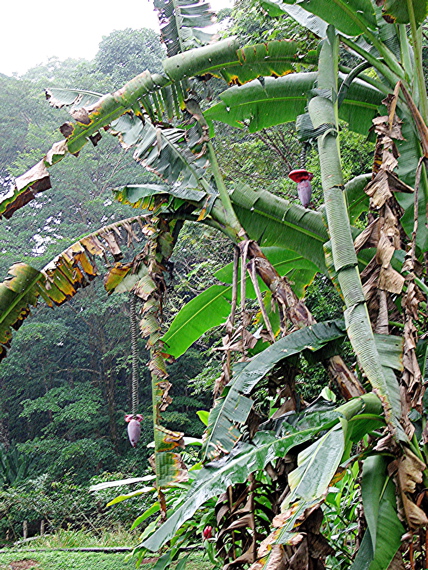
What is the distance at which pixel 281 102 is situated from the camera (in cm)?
225

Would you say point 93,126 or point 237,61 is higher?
point 237,61

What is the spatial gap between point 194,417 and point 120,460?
1826mm

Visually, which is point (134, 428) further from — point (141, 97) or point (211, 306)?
point (141, 97)

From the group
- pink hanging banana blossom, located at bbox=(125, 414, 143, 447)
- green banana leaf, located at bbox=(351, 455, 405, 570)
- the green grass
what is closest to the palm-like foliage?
green banana leaf, located at bbox=(351, 455, 405, 570)

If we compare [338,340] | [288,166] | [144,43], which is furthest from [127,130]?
[144,43]

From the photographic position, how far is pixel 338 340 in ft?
5.04

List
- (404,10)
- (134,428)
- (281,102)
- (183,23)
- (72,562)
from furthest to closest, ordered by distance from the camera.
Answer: (72,562)
(281,102)
(183,23)
(134,428)
(404,10)

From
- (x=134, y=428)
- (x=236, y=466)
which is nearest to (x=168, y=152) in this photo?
(x=134, y=428)

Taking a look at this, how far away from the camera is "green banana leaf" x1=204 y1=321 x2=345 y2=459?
4.57 feet

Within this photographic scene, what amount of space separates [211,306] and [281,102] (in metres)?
0.96

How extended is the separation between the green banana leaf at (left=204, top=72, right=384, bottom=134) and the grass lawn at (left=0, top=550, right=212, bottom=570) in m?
2.83

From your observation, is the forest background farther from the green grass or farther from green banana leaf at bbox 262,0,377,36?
green banana leaf at bbox 262,0,377,36

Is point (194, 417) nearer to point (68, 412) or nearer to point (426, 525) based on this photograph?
point (68, 412)

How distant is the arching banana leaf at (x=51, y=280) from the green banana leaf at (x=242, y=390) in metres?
0.71
